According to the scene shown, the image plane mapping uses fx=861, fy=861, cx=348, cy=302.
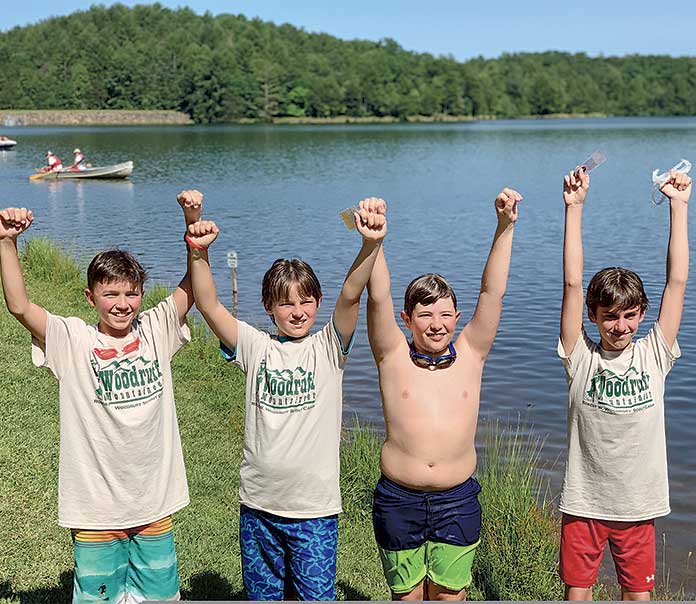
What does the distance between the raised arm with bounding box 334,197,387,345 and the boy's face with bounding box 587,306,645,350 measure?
3.74 ft

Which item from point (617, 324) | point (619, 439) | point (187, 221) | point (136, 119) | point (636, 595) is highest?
point (136, 119)

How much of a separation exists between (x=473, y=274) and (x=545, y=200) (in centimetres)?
1481

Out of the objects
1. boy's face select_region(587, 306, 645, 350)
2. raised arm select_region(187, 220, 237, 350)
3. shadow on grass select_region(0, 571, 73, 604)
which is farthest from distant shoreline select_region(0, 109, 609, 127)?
boy's face select_region(587, 306, 645, 350)

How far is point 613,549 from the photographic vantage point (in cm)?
407

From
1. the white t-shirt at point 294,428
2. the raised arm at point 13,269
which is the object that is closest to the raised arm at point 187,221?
the white t-shirt at point 294,428

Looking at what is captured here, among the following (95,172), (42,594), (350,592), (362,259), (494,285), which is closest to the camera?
(362,259)

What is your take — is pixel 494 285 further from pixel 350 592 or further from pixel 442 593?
pixel 350 592

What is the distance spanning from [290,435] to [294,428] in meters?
0.04

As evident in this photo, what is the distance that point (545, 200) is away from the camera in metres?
32.7

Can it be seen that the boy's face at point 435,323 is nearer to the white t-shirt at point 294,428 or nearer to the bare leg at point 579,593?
the white t-shirt at point 294,428

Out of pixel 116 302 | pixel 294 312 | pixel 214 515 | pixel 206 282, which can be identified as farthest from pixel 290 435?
pixel 214 515

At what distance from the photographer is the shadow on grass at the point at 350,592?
5.04 metres

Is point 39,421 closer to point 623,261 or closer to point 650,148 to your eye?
point 623,261

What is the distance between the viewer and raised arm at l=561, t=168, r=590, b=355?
13.5 ft
